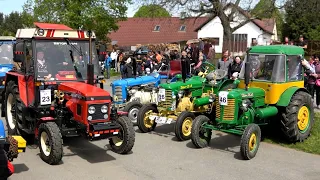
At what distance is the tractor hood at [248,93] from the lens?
7.65 m

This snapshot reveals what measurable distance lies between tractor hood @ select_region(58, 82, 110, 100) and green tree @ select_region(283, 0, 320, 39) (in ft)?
68.0

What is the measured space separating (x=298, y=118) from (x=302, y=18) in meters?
28.2

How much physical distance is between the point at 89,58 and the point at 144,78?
429 cm

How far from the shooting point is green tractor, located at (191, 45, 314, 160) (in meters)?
7.67

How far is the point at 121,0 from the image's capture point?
26797 mm

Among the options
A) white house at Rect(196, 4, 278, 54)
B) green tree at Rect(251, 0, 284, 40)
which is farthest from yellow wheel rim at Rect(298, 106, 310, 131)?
white house at Rect(196, 4, 278, 54)

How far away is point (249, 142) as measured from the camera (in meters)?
7.09

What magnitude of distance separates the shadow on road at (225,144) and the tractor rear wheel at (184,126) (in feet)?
0.69

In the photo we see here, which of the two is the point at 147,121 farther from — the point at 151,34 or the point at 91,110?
the point at 151,34

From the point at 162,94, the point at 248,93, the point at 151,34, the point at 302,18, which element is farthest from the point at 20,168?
the point at 151,34

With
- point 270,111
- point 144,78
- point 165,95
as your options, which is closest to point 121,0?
point 144,78

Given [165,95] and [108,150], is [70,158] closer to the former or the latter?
[108,150]

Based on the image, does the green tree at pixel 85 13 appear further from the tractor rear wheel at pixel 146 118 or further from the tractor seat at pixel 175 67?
the tractor rear wheel at pixel 146 118

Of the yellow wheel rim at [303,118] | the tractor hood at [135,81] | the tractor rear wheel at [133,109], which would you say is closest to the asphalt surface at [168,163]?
the yellow wheel rim at [303,118]
